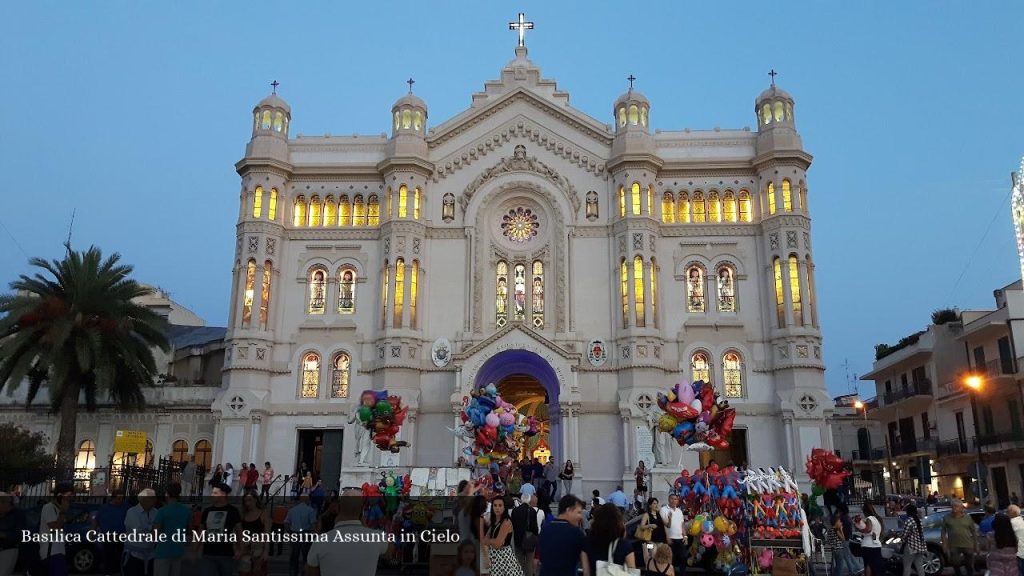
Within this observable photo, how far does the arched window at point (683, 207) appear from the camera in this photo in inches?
1517

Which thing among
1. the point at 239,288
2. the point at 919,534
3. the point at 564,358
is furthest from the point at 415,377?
the point at 919,534

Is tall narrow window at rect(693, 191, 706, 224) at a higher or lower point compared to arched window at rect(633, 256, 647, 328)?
higher

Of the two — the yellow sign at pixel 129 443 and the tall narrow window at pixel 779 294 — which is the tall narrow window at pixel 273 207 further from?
the tall narrow window at pixel 779 294

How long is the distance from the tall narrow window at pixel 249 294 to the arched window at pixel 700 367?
808 inches

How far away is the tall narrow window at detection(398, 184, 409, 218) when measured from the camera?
3775 centimetres

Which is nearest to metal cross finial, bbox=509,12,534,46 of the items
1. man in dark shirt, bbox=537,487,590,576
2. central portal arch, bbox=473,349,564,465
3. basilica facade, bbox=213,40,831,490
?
basilica facade, bbox=213,40,831,490

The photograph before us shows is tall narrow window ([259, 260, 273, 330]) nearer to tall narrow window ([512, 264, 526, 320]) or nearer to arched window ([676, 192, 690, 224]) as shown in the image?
tall narrow window ([512, 264, 526, 320])

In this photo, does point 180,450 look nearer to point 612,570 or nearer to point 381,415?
point 381,415

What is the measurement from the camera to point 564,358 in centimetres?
3444

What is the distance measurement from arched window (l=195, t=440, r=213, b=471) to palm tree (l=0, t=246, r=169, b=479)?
3.96m

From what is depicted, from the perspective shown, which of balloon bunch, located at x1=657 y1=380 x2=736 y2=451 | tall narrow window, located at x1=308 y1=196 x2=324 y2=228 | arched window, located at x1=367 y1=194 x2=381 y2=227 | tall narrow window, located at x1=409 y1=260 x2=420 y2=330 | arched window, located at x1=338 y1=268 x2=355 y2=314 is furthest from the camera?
tall narrow window, located at x1=308 y1=196 x2=324 y2=228

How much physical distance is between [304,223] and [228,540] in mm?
30424

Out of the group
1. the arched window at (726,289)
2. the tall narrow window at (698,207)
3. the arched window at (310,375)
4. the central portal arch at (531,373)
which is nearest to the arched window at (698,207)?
the tall narrow window at (698,207)

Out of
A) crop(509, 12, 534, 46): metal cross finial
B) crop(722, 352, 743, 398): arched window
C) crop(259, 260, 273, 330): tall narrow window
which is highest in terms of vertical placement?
crop(509, 12, 534, 46): metal cross finial
